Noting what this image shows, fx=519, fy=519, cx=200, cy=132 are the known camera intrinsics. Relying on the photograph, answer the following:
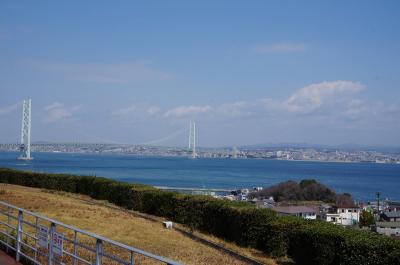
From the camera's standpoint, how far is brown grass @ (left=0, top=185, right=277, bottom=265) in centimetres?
1034

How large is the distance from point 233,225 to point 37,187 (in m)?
12.7

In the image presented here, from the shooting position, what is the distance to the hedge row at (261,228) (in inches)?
355

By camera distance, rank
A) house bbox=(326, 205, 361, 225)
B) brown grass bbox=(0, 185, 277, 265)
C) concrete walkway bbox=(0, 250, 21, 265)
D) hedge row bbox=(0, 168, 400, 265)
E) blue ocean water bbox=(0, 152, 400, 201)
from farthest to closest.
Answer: blue ocean water bbox=(0, 152, 400, 201) → house bbox=(326, 205, 361, 225) → brown grass bbox=(0, 185, 277, 265) → hedge row bbox=(0, 168, 400, 265) → concrete walkway bbox=(0, 250, 21, 265)

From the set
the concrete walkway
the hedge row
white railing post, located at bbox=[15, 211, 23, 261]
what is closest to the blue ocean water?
the hedge row

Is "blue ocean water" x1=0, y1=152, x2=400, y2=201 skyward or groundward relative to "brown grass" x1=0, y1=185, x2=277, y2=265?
groundward

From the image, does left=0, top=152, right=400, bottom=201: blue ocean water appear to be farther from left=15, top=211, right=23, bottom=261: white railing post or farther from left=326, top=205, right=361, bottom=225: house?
left=15, top=211, right=23, bottom=261: white railing post

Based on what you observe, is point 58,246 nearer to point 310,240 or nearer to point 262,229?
point 310,240

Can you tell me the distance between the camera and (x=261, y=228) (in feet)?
39.0

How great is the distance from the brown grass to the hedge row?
0.39 metres

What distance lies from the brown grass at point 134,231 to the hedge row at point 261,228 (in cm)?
39

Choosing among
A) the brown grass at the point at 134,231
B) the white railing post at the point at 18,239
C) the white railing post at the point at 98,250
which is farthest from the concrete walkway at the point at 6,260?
the brown grass at the point at 134,231

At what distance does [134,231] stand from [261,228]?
10.00 feet

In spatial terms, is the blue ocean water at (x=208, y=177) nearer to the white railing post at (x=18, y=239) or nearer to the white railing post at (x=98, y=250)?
the white railing post at (x=18, y=239)

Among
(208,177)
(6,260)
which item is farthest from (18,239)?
(208,177)
